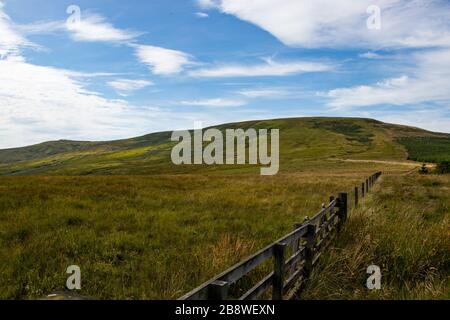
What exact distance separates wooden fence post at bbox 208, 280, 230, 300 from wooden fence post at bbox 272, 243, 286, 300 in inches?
70.5

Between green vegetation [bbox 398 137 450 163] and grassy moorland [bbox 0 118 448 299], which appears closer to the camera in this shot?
grassy moorland [bbox 0 118 448 299]

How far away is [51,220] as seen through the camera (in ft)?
40.5

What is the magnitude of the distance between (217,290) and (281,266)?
79.9 inches

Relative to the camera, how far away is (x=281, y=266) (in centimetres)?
543

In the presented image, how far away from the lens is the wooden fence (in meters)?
3.64

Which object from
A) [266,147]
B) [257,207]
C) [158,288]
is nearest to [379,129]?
[266,147]

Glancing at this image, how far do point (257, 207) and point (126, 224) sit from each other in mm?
6401
